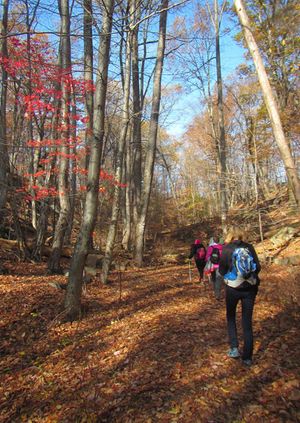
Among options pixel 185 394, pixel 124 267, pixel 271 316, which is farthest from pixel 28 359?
pixel 124 267

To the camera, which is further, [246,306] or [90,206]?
[90,206]

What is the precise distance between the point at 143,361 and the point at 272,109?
5819 mm

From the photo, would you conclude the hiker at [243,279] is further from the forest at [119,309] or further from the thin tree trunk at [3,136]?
the thin tree trunk at [3,136]

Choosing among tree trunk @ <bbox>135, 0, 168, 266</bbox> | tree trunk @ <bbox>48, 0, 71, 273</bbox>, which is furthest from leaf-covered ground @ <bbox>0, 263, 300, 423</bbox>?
tree trunk @ <bbox>135, 0, 168, 266</bbox>

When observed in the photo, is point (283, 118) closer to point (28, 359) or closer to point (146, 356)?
point (146, 356)

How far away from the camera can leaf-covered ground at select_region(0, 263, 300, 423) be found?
3.47m

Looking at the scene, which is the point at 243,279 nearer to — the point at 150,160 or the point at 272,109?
the point at 272,109

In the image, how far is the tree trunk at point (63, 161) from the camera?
9266mm

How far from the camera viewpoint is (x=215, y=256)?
725 cm

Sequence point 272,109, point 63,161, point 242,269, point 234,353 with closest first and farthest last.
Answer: point 242,269
point 234,353
point 272,109
point 63,161

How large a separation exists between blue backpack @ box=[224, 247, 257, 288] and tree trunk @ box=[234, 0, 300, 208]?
9.42 feet

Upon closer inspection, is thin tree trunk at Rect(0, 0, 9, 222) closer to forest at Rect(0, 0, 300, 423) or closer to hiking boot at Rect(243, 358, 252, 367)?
forest at Rect(0, 0, 300, 423)

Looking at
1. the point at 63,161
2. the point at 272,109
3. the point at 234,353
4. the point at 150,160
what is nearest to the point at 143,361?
the point at 234,353

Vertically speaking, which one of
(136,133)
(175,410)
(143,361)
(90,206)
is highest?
(136,133)
